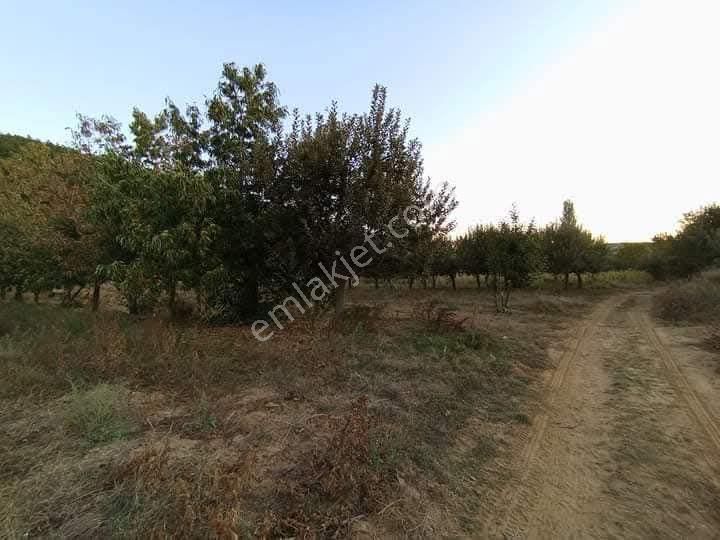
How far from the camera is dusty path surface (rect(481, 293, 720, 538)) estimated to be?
255 cm

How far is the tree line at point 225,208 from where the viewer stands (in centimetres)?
716

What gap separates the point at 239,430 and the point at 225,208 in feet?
18.2

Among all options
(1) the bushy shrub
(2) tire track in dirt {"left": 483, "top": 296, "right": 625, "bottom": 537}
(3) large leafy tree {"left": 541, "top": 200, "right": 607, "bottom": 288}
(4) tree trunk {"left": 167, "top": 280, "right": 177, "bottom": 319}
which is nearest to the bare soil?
(2) tire track in dirt {"left": 483, "top": 296, "right": 625, "bottom": 537}

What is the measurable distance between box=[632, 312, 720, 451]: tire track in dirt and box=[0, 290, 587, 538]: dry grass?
1898mm

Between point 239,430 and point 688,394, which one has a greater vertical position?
point 239,430

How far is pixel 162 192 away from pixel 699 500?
879 cm

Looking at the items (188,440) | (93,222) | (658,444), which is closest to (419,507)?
(188,440)

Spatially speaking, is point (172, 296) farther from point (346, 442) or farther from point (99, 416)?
point (346, 442)

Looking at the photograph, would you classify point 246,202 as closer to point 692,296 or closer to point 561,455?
point 561,455

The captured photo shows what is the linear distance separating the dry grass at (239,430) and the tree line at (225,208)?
169 centimetres

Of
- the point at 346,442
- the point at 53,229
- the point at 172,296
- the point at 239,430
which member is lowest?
the point at 239,430

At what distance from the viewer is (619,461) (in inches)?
133

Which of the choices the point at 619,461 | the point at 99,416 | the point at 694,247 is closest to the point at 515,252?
the point at 619,461

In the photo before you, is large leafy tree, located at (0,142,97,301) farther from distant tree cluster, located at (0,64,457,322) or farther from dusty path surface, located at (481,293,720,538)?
dusty path surface, located at (481,293,720,538)
